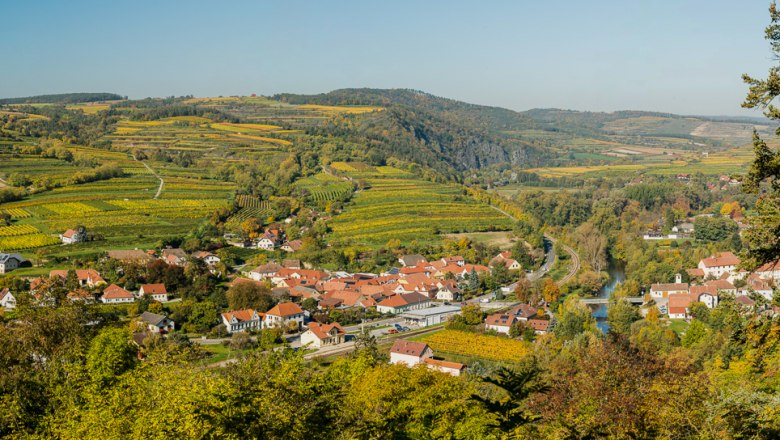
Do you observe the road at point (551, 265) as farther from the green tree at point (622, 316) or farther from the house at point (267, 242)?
the house at point (267, 242)

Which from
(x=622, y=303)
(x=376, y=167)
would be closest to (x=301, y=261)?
(x=622, y=303)

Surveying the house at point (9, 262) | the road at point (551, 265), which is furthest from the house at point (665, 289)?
the house at point (9, 262)

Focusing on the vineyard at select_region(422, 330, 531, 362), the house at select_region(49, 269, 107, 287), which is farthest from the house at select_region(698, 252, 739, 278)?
the house at select_region(49, 269, 107, 287)

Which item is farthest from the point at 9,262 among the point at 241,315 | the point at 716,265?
the point at 716,265

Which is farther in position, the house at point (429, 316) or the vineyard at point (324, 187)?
the vineyard at point (324, 187)

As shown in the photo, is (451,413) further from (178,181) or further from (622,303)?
(178,181)

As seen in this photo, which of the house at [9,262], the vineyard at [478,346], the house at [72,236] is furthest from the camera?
the house at [72,236]
